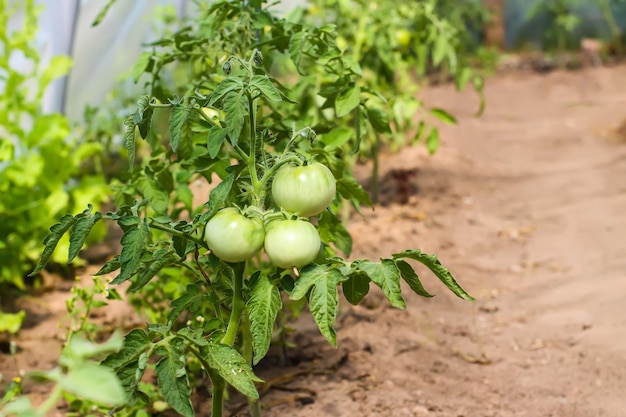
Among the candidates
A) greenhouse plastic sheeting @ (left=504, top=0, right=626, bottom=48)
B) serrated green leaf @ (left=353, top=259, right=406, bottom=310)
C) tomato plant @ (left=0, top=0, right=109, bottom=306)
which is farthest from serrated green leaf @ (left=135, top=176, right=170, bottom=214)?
greenhouse plastic sheeting @ (left=504, top=0, right=626, bottom=48)

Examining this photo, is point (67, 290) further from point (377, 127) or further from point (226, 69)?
point (226, 69)

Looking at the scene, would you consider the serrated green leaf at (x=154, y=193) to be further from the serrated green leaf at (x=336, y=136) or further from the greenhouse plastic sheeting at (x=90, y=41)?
the greenhouse plastic sheeting at (x=90, y=41)

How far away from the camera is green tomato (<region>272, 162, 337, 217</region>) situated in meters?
1.14

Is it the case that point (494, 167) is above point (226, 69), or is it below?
below

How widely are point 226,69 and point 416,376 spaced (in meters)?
1.06

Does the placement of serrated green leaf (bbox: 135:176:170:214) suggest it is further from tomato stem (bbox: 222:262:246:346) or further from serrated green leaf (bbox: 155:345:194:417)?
serrated green leaf (bbox: 155:345:194:417)

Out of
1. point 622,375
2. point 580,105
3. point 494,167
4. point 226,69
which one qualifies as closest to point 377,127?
point 226,69

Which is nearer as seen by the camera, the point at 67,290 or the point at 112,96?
the point at 67,290

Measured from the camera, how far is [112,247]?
310 centimetres

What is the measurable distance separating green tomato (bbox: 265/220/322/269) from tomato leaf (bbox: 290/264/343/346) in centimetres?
3

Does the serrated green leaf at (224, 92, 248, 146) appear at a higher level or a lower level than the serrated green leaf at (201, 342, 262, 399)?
higher

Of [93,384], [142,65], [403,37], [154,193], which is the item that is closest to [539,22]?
[403,37]

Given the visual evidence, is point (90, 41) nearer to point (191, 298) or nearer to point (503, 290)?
point (503, 290)

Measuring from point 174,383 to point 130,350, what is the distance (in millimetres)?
94
